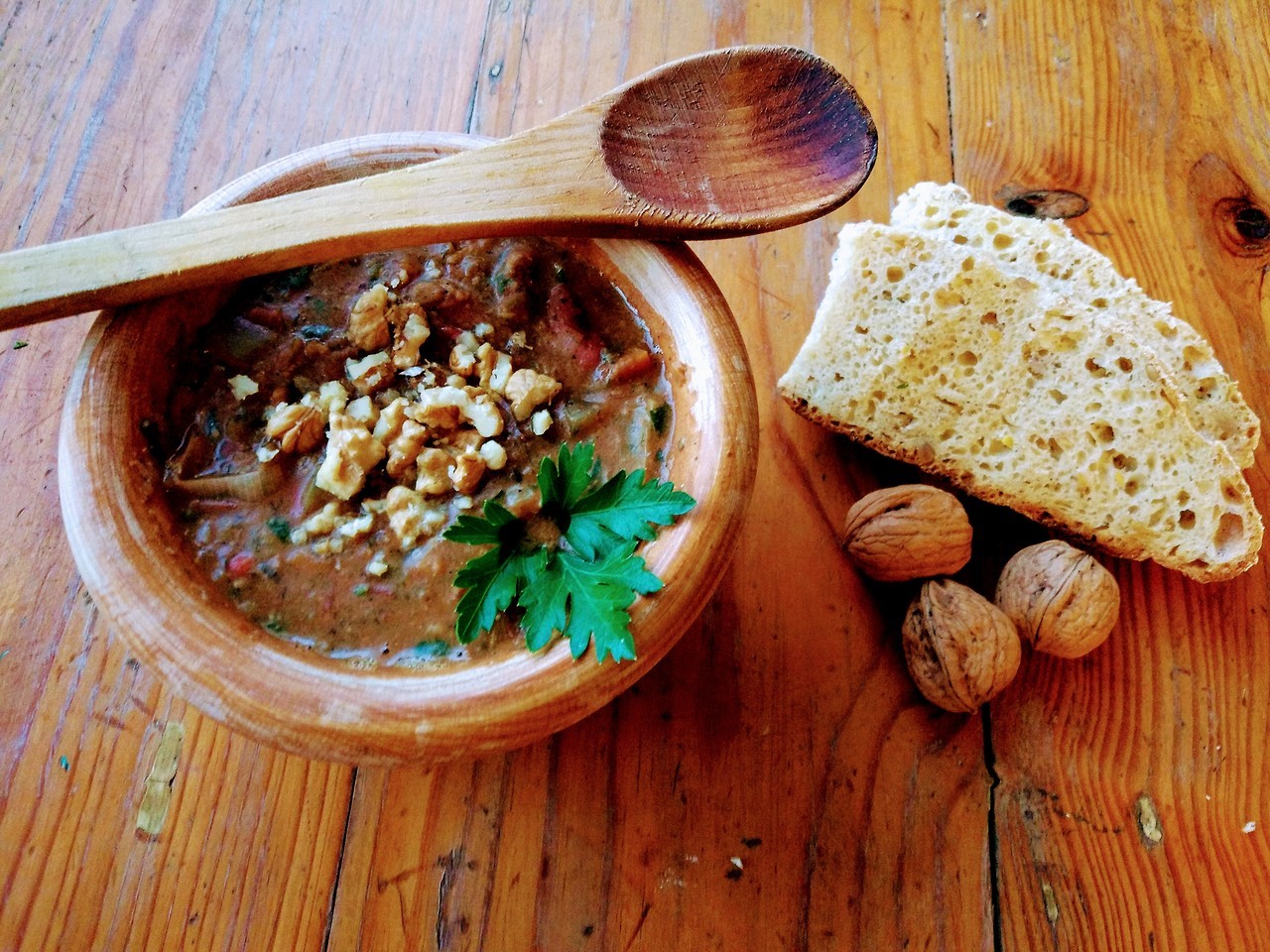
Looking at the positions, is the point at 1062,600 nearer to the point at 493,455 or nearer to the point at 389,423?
the point at 493,455

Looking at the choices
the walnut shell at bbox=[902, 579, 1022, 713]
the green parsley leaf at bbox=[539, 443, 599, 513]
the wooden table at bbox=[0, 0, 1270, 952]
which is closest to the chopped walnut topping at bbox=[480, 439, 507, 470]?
the green parsley leaf at bbox=[539, 443, 599, 513]

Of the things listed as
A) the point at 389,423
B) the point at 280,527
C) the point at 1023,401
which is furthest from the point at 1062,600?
the point at 280,527

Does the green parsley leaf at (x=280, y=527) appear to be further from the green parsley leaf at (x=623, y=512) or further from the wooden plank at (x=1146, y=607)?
the wooden plank at (x=1146, y=607)

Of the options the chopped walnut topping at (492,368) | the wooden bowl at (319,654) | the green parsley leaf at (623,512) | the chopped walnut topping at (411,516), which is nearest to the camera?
the wooden bowl at (319,654)

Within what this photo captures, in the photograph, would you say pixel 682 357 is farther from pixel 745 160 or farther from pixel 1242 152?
pixel 1242 152

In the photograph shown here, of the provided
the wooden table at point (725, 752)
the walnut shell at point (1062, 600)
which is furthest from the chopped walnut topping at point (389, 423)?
the walnut shell at point (1062, 600)

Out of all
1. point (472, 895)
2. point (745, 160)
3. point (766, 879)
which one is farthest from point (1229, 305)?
point (472, 895)
